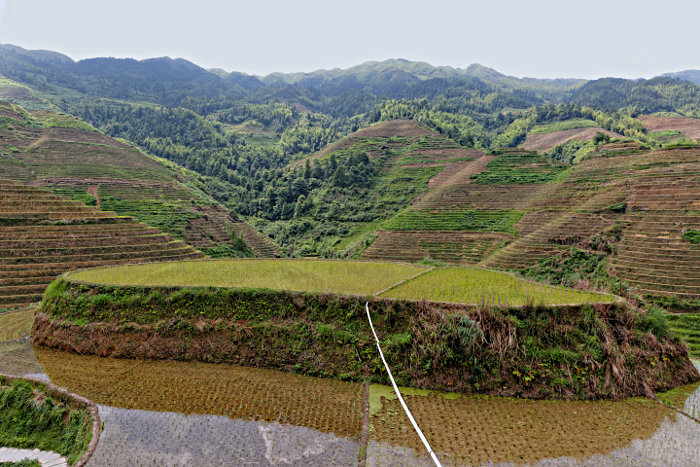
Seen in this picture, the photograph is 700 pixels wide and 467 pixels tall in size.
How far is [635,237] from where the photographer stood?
95.8 feet

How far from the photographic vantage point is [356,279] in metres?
19.5

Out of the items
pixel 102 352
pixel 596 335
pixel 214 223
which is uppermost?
pixel 596 335

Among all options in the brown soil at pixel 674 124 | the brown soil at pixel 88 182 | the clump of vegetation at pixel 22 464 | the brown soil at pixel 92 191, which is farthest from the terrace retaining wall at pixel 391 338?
the brown soil at pixel 674 124

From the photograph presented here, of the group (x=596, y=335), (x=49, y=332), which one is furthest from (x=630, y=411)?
(x=49, y=332)

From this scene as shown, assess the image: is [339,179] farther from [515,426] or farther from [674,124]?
[674,124]

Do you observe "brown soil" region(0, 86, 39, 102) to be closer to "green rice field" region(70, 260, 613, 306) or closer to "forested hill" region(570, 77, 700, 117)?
"green rice field" region(70, 260, 613, 306)

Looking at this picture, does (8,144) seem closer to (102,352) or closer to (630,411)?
(102,352)

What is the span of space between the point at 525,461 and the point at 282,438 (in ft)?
21.6

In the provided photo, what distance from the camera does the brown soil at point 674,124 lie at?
86.8 m

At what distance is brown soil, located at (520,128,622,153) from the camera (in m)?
89.4

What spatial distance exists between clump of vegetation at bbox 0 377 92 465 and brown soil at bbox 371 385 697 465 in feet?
28.9

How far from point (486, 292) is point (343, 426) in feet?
28.8

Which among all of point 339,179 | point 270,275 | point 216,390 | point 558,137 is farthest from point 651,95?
point 216,390

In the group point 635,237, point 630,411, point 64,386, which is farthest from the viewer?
point 635,237
